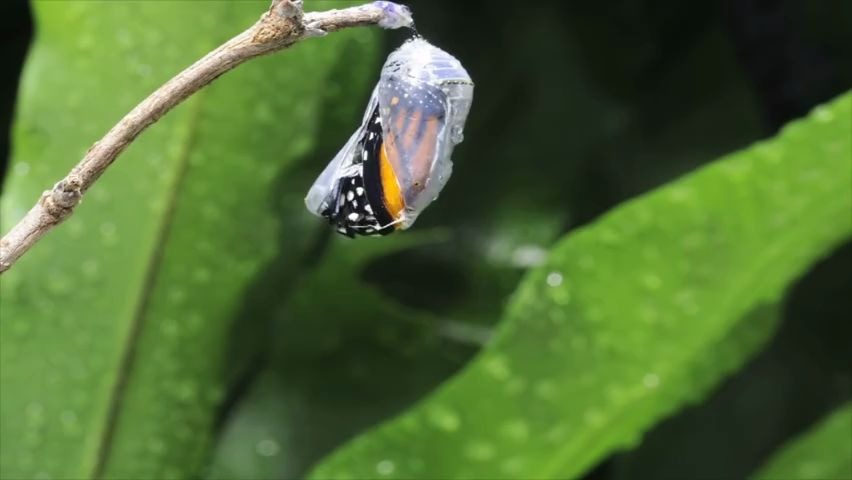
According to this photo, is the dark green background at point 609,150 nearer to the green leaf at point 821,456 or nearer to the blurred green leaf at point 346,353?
the blurred green leaf at point 346,353

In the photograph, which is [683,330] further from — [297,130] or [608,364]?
[297,130]

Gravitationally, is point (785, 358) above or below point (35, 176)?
below

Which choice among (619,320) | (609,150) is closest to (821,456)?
(619,320)

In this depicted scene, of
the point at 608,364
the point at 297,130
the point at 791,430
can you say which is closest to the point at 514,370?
the point at 608,364

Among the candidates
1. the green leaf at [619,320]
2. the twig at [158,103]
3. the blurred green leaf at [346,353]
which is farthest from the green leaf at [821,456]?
the twig at [158,103]

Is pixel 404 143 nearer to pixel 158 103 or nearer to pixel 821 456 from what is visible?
pixel 158 103

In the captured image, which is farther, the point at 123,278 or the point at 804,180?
the point at 123,278

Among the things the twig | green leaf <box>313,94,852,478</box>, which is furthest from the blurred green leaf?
the twig
